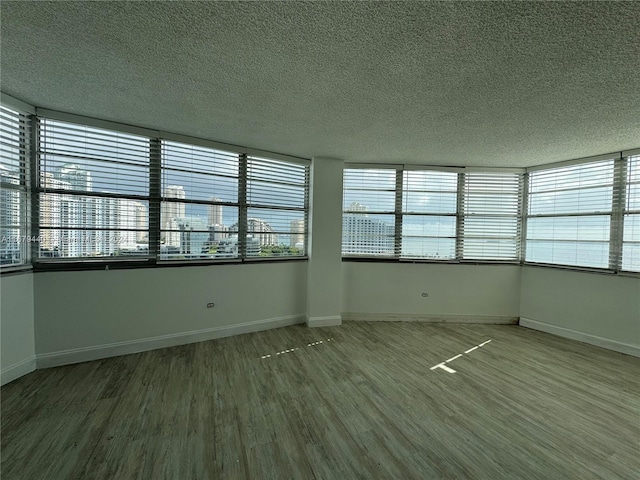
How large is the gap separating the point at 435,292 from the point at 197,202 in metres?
3.94

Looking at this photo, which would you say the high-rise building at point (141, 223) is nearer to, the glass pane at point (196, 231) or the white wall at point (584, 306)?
the glass pane at point (196, 231)

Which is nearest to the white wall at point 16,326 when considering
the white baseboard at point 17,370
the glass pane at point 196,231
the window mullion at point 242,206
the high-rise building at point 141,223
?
the white baseboard at point 17,370

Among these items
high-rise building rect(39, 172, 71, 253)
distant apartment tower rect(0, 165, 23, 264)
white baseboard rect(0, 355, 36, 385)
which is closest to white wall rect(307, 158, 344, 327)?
high-rise building rect(39, 172, 71, 253)

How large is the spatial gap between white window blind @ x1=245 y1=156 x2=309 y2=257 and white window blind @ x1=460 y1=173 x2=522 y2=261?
2754mm

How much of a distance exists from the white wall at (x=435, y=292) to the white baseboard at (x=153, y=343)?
1.23 meters

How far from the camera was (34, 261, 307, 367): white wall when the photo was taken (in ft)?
9.29

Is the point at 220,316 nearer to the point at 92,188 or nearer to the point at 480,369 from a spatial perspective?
the point at 92,188

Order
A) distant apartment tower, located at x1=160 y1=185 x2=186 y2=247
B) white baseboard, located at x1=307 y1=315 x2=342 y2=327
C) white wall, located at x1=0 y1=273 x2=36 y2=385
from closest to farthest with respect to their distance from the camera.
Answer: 1. white wall, located at x1=0 y1=273 x2=36 y2=385
2. distant apartment tower, located at x1=160 y1=185 x2=186 y2=247
3. white baseboard, located at x1=307 y1=315 x2=342 y2=327

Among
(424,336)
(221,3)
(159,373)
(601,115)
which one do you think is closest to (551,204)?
(601,115)

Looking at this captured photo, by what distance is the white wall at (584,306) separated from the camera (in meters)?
3.48

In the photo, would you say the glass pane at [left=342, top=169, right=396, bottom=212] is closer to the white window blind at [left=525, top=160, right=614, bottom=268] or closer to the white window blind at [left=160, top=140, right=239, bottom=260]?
the white window blind at [left=160, top=140, right=239, bottom=260]

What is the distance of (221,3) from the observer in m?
1.40

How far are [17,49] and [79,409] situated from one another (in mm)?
2635

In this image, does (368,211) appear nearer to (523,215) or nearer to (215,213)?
(215,213)
